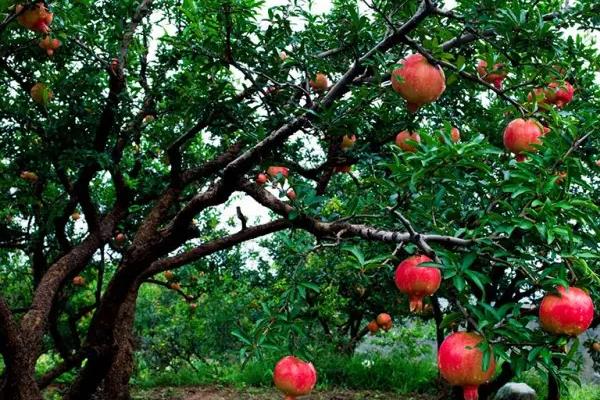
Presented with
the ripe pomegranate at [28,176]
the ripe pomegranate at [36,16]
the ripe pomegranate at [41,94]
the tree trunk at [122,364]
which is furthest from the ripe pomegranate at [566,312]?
the ripe pomegranate at [28,176]

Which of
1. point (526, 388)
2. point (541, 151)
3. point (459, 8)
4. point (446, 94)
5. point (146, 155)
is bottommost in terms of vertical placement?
point (526, 388)

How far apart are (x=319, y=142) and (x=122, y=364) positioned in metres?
2.92

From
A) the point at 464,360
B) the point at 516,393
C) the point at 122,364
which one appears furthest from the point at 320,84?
the point at 516,393

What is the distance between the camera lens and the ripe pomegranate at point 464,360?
1.77 metres

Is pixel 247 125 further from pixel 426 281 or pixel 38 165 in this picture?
pixel 38 165

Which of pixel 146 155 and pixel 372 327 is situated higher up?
pixel 146 155

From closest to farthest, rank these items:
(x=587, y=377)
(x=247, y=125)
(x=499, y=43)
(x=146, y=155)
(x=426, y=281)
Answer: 1. (x=426, y=281)
2. (x=499, y=43)
3. (x=247, y=125)
4. (x=146, y=155)
5. (x=587, y=377)

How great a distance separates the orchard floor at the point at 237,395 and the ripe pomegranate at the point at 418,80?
6067 mm

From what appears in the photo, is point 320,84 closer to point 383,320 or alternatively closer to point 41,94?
point 41,94

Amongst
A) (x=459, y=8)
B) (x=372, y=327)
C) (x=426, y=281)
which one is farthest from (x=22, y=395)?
(x=372, y=327)

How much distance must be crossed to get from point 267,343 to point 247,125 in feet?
4.80

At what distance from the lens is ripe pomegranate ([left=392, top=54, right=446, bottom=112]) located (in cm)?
221

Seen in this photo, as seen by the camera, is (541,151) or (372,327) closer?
(541,151)

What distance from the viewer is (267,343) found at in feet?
7.17
